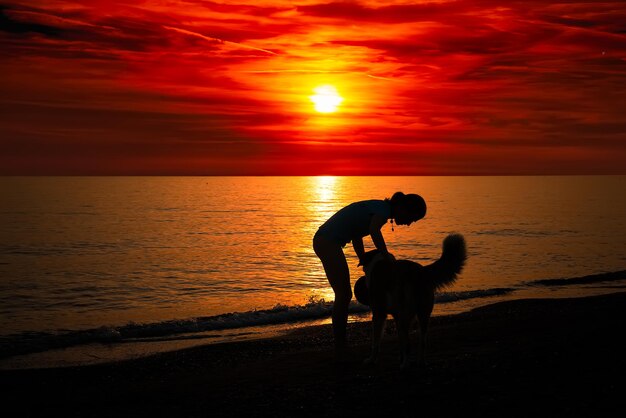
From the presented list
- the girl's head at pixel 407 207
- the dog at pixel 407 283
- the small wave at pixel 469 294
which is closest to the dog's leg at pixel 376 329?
the dog at pixel 407 283

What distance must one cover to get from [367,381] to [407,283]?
1.31 meters

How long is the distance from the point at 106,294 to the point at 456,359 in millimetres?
17576

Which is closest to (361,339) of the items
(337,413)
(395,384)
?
(395,384)

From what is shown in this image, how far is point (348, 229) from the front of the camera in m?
8.57

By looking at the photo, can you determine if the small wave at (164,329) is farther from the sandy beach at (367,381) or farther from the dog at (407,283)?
the dog at (407,283)

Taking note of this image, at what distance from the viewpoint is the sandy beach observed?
6.72 metres

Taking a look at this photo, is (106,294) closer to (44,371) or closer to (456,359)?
(44,371)

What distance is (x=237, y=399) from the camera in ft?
25.2

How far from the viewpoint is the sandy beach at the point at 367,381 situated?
6719 mm

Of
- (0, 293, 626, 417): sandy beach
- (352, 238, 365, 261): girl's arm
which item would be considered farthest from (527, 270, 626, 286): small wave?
(352, 238, 365, 261): girl's arm

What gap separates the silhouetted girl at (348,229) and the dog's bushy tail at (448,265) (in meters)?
0.55

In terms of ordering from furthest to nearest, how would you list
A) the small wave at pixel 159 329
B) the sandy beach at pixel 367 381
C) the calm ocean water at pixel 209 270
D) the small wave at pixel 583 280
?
1. the small wave at pixel 583 280
2. the calm ocean water at pixel 209 270
3. the small wave at pixel 159 329
4. the sandy beach at pixel 367 381

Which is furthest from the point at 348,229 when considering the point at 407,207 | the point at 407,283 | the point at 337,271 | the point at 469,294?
the point at 469,294

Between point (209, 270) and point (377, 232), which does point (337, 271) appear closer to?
point (377, 232)
